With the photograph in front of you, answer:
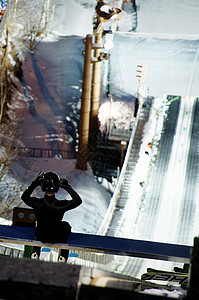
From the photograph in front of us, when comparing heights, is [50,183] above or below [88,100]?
below

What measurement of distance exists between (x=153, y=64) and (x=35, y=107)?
645 cm

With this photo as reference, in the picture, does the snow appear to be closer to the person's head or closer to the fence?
the fence

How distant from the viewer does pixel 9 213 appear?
17.0m

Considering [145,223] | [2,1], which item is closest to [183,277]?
[145,223]

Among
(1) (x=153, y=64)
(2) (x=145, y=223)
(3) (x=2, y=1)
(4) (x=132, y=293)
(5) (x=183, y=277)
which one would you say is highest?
(1) (x=153, y=64)

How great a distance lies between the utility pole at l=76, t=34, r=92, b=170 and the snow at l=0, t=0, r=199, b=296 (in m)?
4.46

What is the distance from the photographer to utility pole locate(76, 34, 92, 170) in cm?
1994

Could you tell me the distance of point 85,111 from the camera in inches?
800

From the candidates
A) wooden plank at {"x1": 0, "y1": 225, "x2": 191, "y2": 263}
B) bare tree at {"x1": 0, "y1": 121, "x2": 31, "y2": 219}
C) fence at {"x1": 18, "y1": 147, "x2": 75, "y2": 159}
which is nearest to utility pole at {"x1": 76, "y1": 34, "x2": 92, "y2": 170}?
bare tree at {"x1": 0, "y1": 121, "x2": 31, "y2": 219}

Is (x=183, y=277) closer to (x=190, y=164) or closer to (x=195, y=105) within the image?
(x=190, y=164)

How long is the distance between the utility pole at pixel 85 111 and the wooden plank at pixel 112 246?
15781 millimetres

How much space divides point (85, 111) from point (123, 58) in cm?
936

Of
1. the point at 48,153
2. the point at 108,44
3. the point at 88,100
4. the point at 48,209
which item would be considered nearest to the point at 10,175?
the point at 88,100

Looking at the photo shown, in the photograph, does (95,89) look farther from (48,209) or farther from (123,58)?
(48,209)
